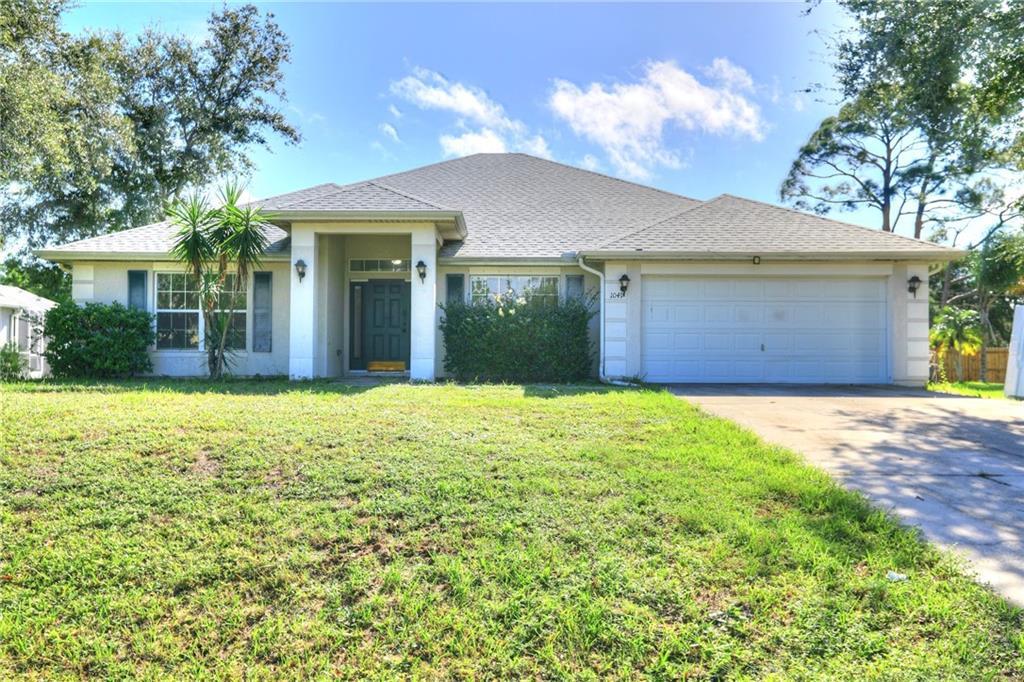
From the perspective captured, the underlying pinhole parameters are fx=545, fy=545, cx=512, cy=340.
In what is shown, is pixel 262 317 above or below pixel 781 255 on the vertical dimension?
below

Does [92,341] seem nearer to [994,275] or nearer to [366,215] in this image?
[366,215]

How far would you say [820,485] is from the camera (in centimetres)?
405

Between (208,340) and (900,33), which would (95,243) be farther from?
(900,33)

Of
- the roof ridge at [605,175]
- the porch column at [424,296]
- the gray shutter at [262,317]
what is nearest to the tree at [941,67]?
the roof ridge at [605,175]

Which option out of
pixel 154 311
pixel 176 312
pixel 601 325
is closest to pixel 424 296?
pixel 601 325

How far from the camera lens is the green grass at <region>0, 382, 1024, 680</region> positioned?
8.37 ft

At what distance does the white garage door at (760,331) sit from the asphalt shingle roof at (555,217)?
2.60 feet

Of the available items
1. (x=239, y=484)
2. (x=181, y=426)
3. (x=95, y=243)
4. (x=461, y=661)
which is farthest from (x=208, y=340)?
(x=461, y=661)

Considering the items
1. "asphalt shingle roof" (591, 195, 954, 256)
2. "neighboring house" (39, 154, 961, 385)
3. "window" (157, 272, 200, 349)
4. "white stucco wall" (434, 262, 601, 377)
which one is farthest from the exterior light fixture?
"window" (157, 272, 200, 349)

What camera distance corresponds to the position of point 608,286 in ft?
35.5

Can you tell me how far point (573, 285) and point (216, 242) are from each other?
6.98m

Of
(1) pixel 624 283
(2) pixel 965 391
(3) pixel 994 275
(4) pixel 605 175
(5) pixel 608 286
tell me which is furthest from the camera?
(3) pixel 994 275

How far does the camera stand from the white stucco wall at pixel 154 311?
11273 millimetres

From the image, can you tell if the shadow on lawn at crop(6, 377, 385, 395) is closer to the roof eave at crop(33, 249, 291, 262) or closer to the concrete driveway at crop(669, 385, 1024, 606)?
the roof eave at crop(33, 249, 291, 262)
